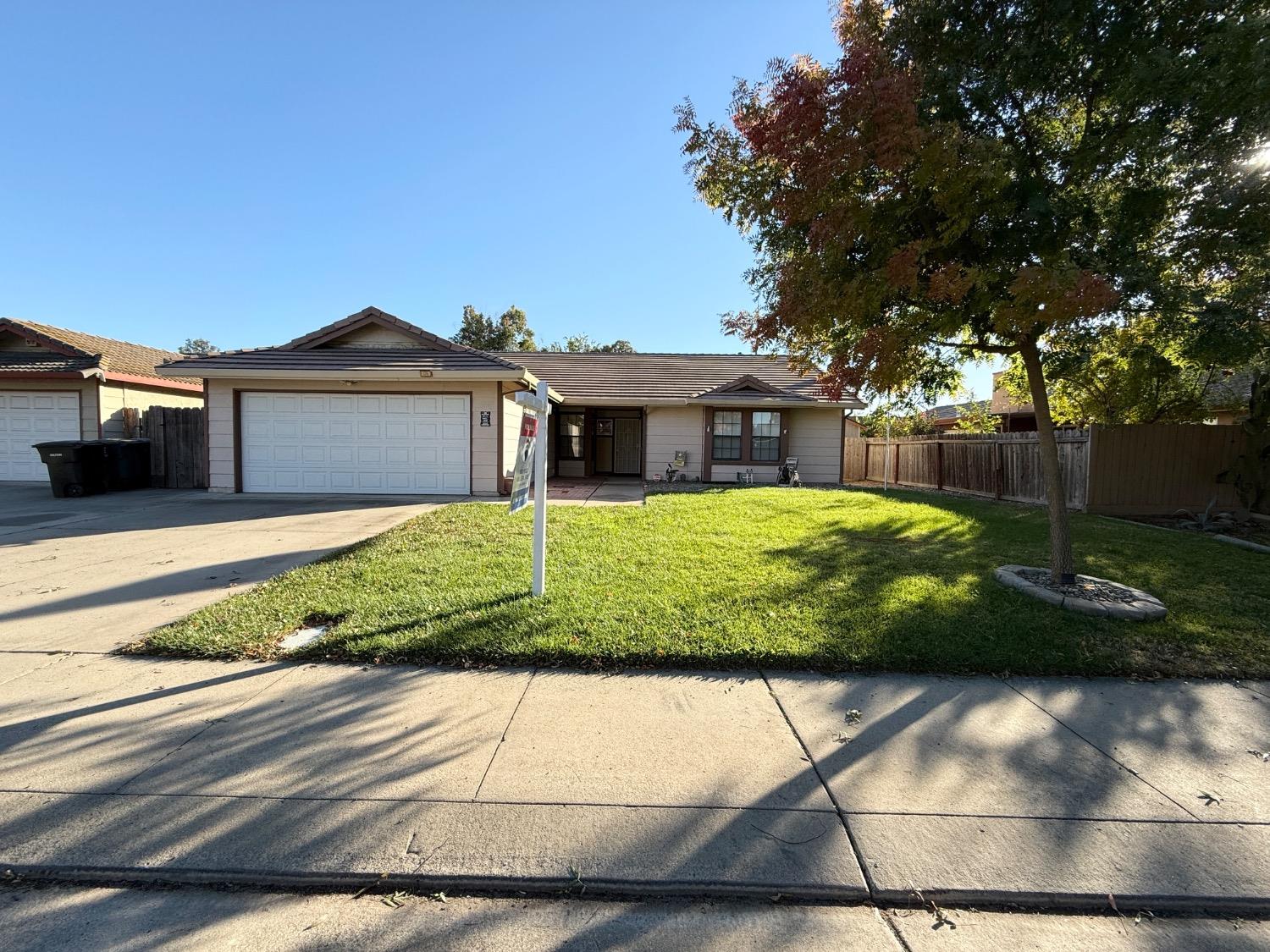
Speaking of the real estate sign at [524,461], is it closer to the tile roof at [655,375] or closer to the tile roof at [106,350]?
the tile roof at [655,375]

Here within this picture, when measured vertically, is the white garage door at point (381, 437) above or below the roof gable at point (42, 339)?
below

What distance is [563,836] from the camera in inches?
98.0

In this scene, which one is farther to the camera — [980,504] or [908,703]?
[980,504]

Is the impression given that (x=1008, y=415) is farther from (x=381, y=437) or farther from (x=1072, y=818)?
(x=1072, y=818)

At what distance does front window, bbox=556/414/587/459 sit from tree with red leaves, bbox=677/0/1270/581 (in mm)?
12831

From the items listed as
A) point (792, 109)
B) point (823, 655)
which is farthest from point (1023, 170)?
point (823, 655)

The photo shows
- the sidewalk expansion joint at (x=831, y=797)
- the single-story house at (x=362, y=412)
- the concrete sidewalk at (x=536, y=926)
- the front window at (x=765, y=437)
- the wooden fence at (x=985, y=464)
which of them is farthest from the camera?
the front window at (x=765, y=437)

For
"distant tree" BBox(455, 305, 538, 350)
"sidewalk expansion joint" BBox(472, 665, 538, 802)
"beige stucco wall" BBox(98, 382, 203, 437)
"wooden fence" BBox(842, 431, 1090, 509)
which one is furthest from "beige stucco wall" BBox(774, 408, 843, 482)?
"distant tree" BBox(455, 305, 538, 350)

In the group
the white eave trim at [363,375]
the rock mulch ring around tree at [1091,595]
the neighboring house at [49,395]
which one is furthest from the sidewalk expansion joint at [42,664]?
the neighboring house at [49,395]

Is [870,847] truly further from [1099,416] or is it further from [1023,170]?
[1099,416]

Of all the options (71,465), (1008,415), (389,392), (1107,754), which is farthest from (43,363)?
(1008,415)

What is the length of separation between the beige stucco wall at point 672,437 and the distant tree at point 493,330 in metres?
25.6

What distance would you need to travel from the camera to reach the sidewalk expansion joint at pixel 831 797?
7.48 ft

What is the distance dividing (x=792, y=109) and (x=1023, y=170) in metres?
2.28
